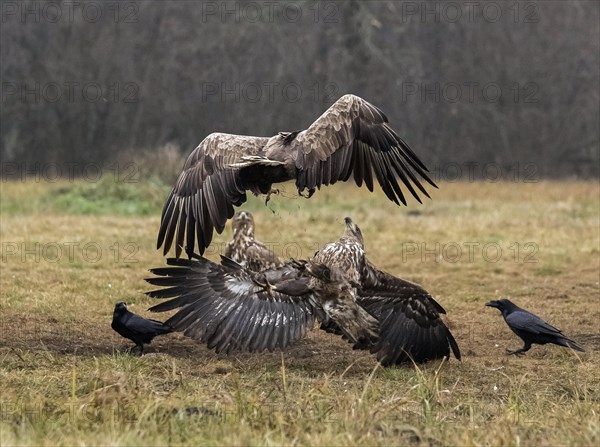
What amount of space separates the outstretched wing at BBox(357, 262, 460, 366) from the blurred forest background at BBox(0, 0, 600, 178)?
19895 millimetres

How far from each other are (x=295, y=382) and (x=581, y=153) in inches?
894

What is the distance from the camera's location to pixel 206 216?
301 inches

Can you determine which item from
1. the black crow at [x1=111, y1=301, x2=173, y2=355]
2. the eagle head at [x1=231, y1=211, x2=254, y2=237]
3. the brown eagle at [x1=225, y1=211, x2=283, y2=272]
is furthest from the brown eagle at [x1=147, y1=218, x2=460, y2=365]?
the eagle head at [x1=231, y1=211, x2=254, y2=237]

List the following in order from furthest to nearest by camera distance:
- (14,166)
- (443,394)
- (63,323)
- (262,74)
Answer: (262,74)
(14,166)
(63,323)
(443,394)

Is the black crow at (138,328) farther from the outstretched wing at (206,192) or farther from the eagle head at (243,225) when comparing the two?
the eagle head at (243,225)

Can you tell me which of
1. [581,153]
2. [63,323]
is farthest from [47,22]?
[63,323]

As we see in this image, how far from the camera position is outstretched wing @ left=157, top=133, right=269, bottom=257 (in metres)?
7.58

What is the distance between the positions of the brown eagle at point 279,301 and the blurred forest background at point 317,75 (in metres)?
20.0

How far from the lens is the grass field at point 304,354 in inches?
203

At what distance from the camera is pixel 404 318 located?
25.0ft

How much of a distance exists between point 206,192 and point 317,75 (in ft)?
72.2

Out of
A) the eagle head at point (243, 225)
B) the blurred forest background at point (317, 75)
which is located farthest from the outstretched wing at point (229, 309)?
the blurred forest background at point (317, 75)

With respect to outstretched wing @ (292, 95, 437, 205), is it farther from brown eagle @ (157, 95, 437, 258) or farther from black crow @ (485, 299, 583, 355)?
black crow @ (485, 299, 583, 355)

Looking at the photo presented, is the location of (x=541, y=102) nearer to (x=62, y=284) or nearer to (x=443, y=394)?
(x=62, y=284)
